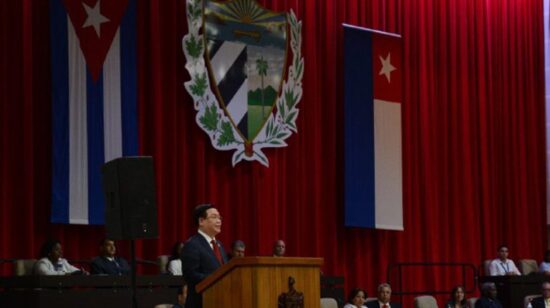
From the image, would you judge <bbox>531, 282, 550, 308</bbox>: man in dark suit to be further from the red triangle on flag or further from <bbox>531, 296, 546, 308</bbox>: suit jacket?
the red triangle on flag

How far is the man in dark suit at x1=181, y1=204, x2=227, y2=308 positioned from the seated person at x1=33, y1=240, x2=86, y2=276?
416cm

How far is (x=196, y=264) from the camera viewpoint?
6242 mm

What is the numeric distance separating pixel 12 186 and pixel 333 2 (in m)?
5.89

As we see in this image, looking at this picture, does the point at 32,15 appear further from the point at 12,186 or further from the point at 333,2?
the point at 333,2

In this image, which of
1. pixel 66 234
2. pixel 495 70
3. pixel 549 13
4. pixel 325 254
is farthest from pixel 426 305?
pixel 549 13

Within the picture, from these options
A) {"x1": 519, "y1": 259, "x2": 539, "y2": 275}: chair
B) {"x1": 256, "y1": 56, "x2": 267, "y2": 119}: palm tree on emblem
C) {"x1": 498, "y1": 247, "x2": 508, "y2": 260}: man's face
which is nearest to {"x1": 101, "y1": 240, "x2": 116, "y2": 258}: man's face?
{"x1": 256, "y1": 56, "x2": 267, "y2": 119}: palm tree on emblem

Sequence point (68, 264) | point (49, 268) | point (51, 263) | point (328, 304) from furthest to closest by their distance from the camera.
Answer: point (328, 304), point (68, 264), point (51, 263), point (49, 268)

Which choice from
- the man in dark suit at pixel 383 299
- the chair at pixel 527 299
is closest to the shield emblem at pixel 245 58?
the man in dark suit at pixel 383 299

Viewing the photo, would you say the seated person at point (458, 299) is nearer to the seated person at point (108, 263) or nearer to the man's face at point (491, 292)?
the man's face at point (491, 292)

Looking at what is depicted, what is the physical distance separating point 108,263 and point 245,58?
14.4 ft

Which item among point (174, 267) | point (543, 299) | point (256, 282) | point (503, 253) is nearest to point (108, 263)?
point (174, 267)

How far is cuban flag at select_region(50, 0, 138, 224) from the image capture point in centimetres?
1223

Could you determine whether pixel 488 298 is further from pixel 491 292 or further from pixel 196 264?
pixel 196 264

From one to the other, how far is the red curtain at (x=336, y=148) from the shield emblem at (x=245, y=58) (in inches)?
16.4
